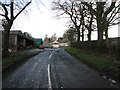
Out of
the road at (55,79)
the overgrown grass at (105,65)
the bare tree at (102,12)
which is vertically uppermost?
the bare tree at (102,12)

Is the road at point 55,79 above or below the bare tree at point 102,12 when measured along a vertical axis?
below

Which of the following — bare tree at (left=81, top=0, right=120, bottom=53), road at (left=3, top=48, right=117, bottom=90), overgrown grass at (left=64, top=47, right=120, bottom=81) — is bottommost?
road at (left=3, top=48, right=117, bottom=90)

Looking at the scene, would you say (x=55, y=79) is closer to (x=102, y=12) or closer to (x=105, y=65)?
(x=105, y=65)

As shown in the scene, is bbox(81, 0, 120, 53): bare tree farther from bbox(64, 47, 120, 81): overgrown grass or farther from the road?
the road

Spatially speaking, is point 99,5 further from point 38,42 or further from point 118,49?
point 38,42

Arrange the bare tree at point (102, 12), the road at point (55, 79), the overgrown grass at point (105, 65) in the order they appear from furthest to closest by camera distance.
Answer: the bare tree at point (102, 12), the overgrown grass at point (105, 65), the road at point (55, 79)

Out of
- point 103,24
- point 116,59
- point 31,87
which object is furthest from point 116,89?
point 103,24

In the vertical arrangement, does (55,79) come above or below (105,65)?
below

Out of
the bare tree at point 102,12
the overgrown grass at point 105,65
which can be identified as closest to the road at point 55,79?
the overgrown grass at point 105,65

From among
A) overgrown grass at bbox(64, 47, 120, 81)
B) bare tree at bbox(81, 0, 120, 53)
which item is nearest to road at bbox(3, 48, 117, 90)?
overgrown grass at bbox(64, 47, 120, 81)

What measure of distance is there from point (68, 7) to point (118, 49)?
827 inches

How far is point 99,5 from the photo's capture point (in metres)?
15.5

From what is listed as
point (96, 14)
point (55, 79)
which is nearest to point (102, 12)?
point (96, 14)

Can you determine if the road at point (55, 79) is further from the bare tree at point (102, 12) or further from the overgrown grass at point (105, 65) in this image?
the bare tree at point (102, 12)
